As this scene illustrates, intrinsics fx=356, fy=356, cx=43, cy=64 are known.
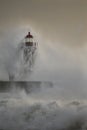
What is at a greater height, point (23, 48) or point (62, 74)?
point (23, 48)

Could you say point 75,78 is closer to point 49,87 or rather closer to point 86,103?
point 49,87

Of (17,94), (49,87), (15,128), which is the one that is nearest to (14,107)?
(15,128)

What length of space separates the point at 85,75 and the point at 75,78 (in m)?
0.68

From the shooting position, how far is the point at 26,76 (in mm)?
23297

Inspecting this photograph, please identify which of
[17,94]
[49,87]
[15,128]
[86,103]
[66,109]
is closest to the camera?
[15,128]

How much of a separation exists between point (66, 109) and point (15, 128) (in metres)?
2.20

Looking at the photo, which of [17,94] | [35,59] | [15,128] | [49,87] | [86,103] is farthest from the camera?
[35,59]

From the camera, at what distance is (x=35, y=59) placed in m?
24.7

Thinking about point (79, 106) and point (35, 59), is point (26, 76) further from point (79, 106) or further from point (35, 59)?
point (79, 106)

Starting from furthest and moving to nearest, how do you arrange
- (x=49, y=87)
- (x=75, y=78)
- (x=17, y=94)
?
(x=75, y=78)
(x=49, y=87)
(x=17, y=94)

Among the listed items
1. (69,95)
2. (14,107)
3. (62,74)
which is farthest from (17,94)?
(62,74)

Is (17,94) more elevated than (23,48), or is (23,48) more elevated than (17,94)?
(23,48)

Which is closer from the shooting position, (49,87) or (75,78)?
(49,87)

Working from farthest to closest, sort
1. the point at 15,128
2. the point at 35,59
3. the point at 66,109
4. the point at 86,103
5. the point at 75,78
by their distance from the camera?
1. the point at 35,59
2. the point at 75,78
3. the point at 86,103
4. the point at 66,109
5. the point at 15,128
